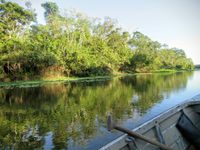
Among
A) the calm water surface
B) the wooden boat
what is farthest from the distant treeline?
the wooden boat

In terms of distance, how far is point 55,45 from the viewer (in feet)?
114

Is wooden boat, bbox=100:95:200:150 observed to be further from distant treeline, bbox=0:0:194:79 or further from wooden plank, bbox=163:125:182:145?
distant treeline, bbox=0:0:194:79

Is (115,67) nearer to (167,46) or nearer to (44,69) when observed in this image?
(44,69)

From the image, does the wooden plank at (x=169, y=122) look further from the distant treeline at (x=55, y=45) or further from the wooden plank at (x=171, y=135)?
the distant treeline at (x=55, y=45)

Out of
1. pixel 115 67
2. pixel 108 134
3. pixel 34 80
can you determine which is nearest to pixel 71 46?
pixel 34 80

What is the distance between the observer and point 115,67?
52.5m

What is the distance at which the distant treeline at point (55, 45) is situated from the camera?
Answer: 102ft

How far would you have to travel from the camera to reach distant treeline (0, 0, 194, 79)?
31109 millimetres

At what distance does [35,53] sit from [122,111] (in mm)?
22924

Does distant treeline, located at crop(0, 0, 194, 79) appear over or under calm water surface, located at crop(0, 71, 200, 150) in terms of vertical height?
over

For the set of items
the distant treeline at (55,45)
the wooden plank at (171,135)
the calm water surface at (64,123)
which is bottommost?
the calm water surface at (64,123)

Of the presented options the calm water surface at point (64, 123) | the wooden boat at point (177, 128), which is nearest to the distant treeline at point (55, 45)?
the calm water surface at point (64, 123)

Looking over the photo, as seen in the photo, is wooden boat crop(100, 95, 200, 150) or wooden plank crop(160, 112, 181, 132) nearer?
wooden boat crop(100, 95, 200, 150)

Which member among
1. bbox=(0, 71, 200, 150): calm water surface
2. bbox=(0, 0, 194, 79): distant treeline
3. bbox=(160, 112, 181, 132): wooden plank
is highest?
bbox=(0, 0, 194, 79): distant treeline
